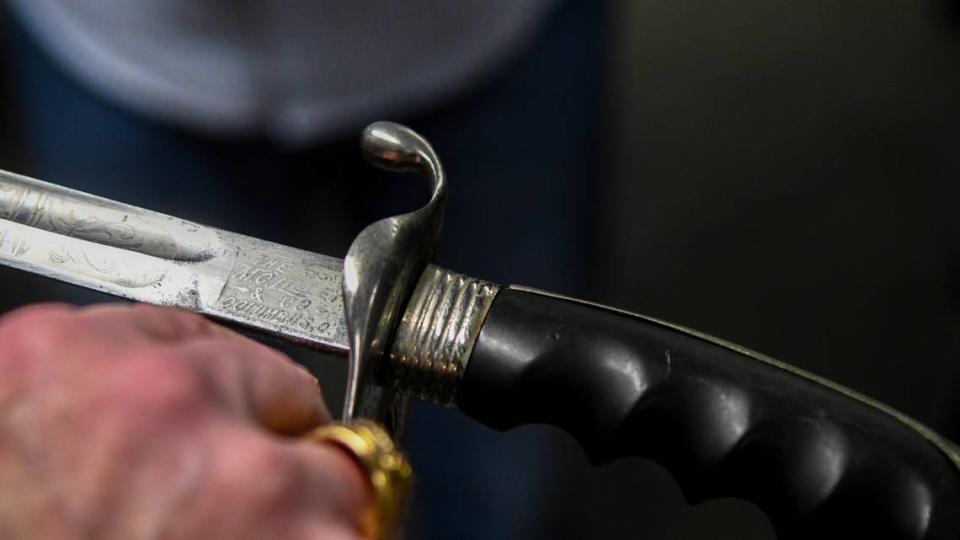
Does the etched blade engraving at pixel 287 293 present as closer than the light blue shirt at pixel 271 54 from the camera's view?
Yes

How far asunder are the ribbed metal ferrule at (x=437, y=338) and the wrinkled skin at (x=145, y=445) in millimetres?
89

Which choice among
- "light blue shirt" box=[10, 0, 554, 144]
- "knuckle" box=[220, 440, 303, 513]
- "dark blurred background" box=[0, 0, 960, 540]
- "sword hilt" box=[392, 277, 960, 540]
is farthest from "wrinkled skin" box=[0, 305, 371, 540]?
"dark blurred background" box=[0, 0, 960, 540]

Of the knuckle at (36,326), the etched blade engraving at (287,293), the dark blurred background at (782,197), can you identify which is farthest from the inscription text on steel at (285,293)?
the dark blurred background at (782,197)

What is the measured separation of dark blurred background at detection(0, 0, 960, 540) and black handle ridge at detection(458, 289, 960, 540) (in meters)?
0.51

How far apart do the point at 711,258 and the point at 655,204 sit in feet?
0.26

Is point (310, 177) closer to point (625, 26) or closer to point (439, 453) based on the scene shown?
point (439, 453)

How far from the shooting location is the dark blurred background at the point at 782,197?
0.97m

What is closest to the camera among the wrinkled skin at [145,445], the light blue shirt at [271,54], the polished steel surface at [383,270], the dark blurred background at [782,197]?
the wrinkled skin at [145,445]

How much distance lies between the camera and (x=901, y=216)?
3.53 feet

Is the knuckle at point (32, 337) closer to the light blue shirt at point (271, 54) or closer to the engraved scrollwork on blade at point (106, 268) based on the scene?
the engraved scrollwork on blade at point (106, 268)

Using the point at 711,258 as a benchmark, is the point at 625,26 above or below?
above

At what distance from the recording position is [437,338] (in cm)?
35

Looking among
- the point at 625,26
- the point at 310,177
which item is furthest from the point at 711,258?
the point at 310,177

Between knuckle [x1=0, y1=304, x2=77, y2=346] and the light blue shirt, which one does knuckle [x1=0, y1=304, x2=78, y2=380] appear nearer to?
knuckle [x1=0, y1=304, x2=77, y2=346]
